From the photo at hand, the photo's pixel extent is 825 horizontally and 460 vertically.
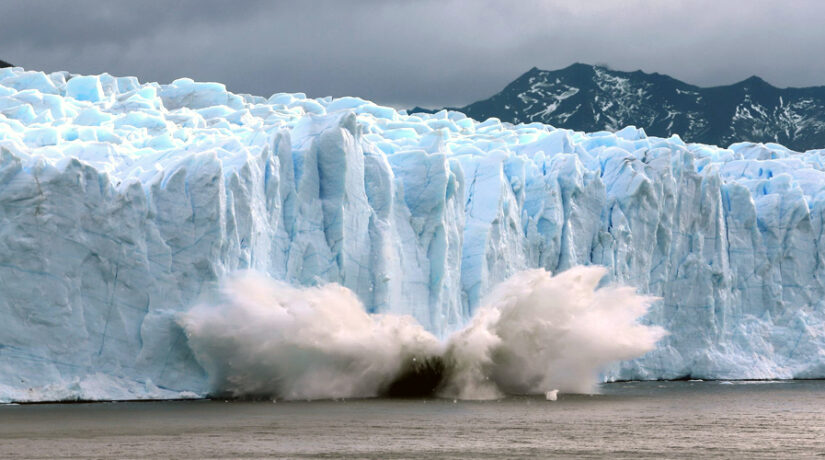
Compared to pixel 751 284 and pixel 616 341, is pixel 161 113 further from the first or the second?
pixel 751 284

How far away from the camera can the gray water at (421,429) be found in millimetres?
19906

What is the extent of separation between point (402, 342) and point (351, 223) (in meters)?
3.20

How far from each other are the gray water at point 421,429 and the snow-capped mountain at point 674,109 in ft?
177

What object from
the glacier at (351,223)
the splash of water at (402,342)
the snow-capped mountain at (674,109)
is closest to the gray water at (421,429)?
the splash of water at (402,342)

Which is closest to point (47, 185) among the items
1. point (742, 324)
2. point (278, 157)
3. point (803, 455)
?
point (278, 157)

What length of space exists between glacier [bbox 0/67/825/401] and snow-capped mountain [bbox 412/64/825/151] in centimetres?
3639

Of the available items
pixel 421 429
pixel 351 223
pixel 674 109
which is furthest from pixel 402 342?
pixel 674 109

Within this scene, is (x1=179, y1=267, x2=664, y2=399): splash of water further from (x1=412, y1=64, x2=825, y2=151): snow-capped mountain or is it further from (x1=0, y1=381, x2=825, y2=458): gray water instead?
(x1=412, y1=64, x2=825, y2=151): snow-capped mountain

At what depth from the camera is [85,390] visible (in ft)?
87.0

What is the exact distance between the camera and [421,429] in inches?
902

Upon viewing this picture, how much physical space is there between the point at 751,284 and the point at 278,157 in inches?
630

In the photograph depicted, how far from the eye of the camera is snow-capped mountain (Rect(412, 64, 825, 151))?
82.7 m

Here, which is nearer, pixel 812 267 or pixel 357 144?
pixel 357 144

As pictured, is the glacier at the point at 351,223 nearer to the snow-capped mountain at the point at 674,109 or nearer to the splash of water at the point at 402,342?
the splash of water at the point at 402,342
